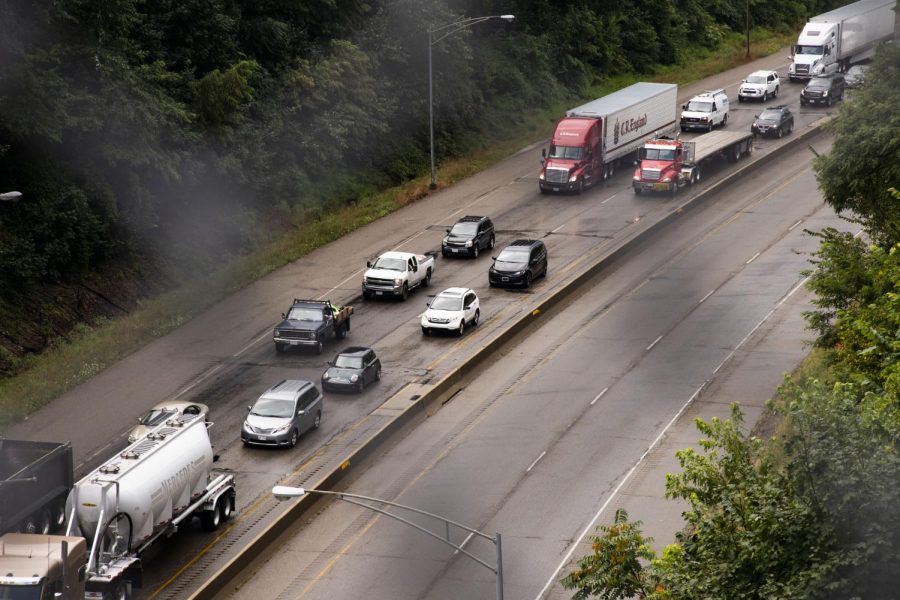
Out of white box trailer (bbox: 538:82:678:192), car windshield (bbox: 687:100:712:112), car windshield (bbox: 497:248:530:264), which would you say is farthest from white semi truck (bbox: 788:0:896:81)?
car windshield (bbox: 497:248:530:264)

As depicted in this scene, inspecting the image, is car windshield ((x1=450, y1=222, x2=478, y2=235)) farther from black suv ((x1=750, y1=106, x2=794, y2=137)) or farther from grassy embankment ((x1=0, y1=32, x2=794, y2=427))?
black suv ((x1=750, y1=106, x2=794, y2=137))

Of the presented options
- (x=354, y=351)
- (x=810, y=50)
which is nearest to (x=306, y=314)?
(x=354, y=351)

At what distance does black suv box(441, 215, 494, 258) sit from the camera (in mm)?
62688

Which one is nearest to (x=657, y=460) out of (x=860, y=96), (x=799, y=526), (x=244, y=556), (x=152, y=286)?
(x=244, y=556)

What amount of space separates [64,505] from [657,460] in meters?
17.8

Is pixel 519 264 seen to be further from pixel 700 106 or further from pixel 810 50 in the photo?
pixel 810 50

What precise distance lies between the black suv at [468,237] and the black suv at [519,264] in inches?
131

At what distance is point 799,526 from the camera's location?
69.1 feet

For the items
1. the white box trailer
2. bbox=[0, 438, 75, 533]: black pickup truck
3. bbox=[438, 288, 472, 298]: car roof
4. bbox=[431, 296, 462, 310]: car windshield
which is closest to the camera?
bbox=[0, 438, 75, 533]: black pickup truck

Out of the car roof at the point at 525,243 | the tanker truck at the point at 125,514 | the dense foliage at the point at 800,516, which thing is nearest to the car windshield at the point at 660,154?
the car roof at the point at 525,243

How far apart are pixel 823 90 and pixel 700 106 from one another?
964 cm

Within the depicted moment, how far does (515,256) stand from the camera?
58.7 m

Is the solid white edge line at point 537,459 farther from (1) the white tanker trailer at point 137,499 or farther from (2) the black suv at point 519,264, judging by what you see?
(2) the black suv at point 519,264

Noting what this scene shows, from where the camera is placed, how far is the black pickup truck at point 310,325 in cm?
5156
